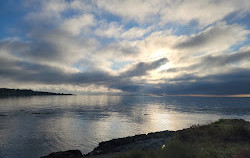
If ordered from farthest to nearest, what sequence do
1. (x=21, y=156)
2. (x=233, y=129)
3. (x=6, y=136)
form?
(x=6, y=136) < (x=21, y=156) < (x=233, y=129)

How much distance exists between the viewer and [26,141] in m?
26.2

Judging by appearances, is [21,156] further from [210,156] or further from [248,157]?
[248,157]

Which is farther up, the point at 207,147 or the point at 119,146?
the point at 207,147

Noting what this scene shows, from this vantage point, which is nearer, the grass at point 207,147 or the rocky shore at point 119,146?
the grass at point 207,147

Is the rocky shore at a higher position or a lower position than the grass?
lower

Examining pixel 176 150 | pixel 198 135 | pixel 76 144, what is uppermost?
pixel 176 150

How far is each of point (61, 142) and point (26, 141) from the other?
5.86 m

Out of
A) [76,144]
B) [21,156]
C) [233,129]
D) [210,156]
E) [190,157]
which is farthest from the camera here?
[76,144]

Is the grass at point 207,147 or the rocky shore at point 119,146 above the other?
the grass at point 207,147

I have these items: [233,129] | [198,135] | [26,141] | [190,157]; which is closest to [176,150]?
[190,157]

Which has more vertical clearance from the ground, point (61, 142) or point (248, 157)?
point (248, 157)

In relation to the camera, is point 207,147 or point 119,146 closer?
point 207,147

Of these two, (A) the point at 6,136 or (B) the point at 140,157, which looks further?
(A) the point at 6,136

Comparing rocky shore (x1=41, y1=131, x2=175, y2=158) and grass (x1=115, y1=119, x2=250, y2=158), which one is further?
rocky shore (x1=41, y1=131, x2=175, y2=158)
